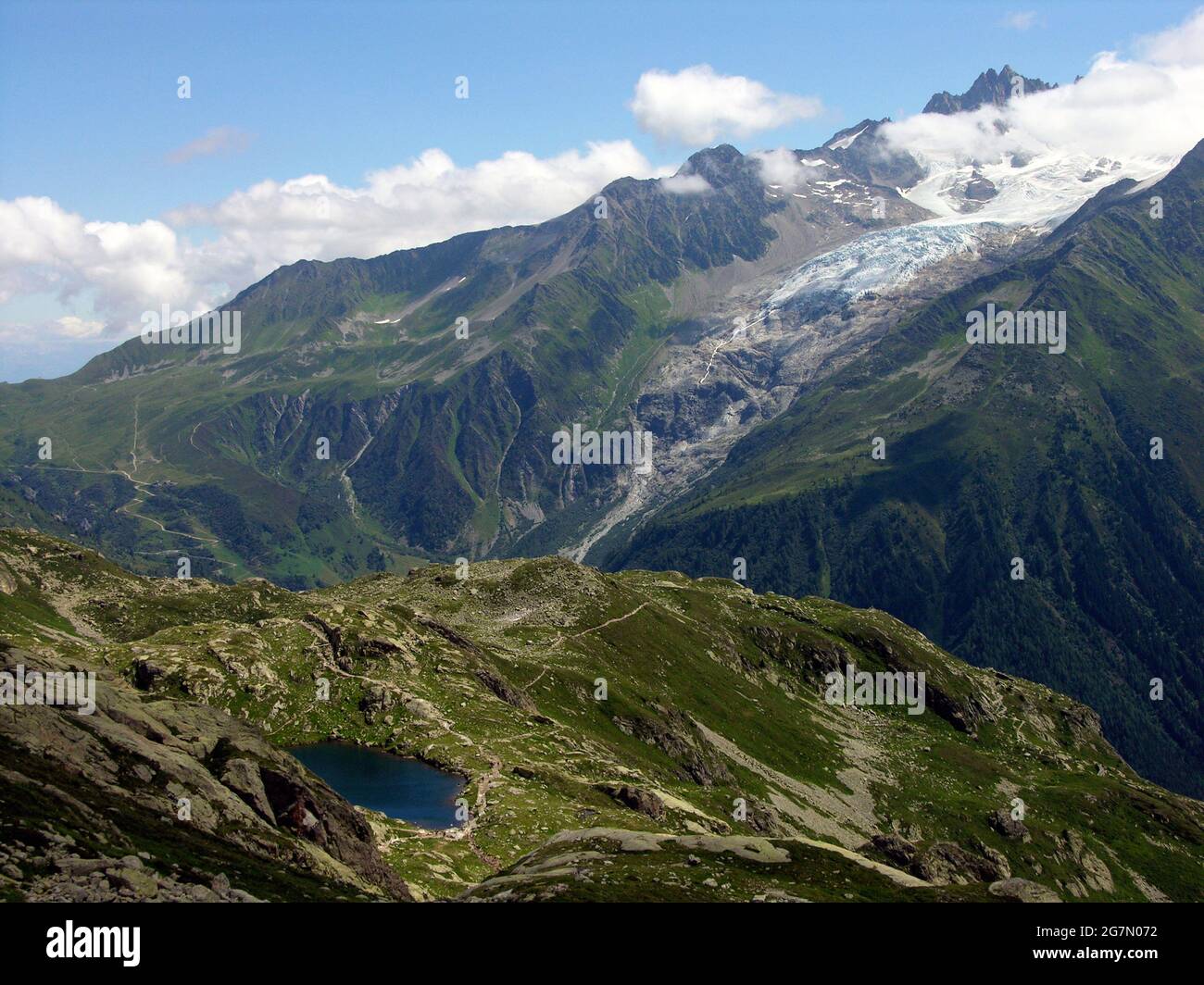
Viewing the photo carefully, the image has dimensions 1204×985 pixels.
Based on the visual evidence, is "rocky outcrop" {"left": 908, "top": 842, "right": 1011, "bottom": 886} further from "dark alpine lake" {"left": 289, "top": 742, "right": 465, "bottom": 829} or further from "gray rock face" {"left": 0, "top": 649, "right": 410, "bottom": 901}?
"gray rock face" {"left": 0, "top": 649, "right": 410, "bottom": 901}

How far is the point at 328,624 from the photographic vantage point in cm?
17075

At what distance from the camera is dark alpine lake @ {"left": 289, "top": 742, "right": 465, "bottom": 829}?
11469cm

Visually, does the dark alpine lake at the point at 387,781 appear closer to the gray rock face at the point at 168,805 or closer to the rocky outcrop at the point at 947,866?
the gray rock face at the point at 168,805

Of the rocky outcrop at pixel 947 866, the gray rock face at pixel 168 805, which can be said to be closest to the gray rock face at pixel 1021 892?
the rocky outcrop at pixel 947 866

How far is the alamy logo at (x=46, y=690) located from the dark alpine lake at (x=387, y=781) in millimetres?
33308
